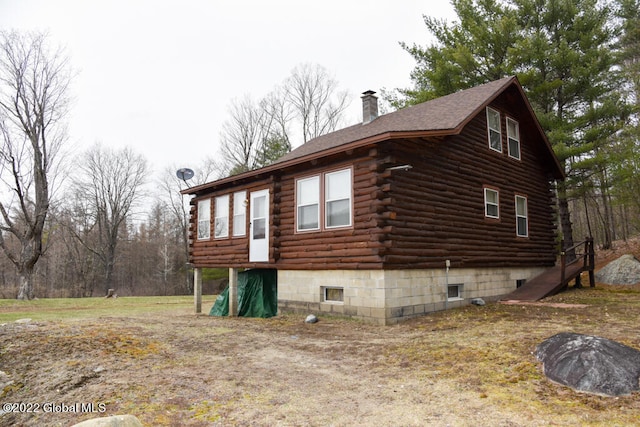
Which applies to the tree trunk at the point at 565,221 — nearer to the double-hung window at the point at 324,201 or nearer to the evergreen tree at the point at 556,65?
the evergreen tree at the point at 556,65

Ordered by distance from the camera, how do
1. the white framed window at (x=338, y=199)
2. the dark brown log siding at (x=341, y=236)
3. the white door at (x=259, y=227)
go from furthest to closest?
the white door at (x=259, y=227), the white framed window at (x=338, y=199), the dark brown log siding at (x=341, y=236)

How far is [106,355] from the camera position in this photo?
23.6 feet

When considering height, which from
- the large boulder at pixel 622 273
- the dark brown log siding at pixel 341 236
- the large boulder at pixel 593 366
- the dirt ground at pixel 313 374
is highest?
the dark brown log siding at pixel 341 236

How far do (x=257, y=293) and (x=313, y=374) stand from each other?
27.3 ft

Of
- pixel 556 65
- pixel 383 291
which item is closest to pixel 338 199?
pixel 383 291

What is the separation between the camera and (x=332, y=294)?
451 inches

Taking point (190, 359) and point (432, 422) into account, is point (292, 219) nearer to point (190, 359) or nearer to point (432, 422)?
point (190, 359)

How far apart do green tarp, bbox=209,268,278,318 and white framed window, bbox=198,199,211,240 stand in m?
2.63

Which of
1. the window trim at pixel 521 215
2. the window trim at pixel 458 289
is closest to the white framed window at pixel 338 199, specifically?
the window trim at pixel 458 289

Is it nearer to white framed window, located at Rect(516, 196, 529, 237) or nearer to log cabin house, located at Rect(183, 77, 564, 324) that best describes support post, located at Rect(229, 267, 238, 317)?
log cabin house, located at Rect(183, 77, 564, 324)

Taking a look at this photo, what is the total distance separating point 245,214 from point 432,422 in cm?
1094

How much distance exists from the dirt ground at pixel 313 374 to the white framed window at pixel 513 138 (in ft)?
22.3

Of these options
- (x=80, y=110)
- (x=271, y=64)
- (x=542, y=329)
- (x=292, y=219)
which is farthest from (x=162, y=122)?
(x=542, y=329)

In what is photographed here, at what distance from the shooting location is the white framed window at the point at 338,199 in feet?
36.2
